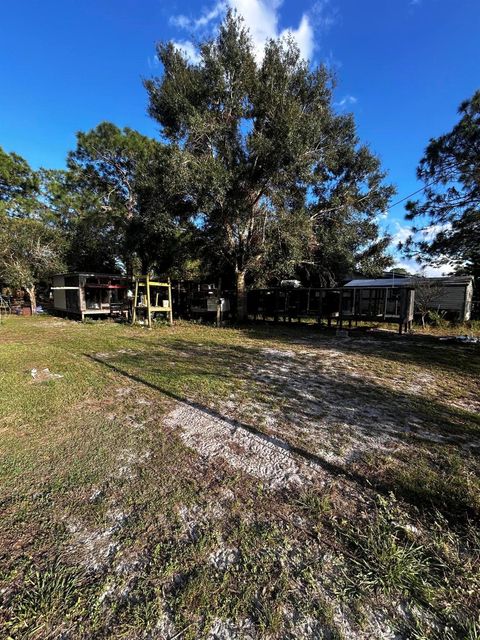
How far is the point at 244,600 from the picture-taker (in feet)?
4.70

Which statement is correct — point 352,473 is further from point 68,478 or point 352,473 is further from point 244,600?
point 68,478

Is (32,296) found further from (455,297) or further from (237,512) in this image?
(455,297)

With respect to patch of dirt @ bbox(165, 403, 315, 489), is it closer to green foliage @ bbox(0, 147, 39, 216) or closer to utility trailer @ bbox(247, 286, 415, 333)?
utility trailer @ bbox(247, 286, 415, 333)

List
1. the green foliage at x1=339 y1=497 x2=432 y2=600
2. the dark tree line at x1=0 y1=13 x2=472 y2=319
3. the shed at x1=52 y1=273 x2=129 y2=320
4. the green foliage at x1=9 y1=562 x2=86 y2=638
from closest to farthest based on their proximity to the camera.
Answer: the green foliage at x1=9 y1=562 x2=86 y2=638 → the green foliage at x1=339 y1=497 x2=432 y2=600 → the dark tree line at x1=0 y1=13 x2=472 y2=319 → the shed at x1=52 y1=273 x2=129 y2=320

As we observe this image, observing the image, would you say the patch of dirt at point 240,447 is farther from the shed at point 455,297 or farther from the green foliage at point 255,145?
the shed at point 455,297

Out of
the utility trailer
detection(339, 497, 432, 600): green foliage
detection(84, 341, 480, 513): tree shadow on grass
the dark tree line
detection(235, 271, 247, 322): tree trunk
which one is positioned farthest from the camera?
detection(235, 271, 247, 322): tree trunk

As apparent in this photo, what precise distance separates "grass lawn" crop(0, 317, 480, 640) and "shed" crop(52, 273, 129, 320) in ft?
39.0

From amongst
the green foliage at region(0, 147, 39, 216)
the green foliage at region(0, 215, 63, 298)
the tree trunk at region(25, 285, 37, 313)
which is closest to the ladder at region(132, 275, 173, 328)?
the green foliage at region(0, 215, 63, 298)

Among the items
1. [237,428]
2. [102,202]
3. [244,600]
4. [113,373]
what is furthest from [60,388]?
[102,202]

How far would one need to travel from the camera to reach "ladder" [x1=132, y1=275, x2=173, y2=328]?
12.1 metres

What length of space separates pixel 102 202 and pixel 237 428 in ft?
64.2

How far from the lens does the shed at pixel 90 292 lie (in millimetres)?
15177

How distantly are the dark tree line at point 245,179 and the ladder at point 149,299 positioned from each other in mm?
2030

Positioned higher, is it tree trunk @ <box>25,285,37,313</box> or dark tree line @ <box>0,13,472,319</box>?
dark tree line @ <box>0,13,472,319</box>
